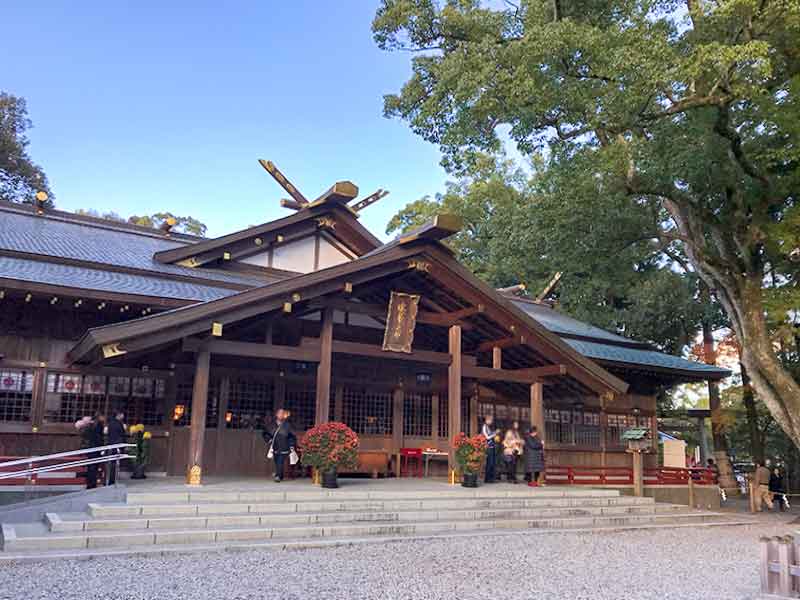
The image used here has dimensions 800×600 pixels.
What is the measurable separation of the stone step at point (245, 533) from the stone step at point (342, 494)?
77 cm

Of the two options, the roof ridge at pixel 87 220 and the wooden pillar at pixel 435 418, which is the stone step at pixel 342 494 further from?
the roof ridge at pixel 87 220

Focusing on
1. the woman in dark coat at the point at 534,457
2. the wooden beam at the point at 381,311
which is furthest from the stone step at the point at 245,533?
the wooden beam at the point at 381,311

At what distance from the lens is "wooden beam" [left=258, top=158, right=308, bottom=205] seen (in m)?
18.1

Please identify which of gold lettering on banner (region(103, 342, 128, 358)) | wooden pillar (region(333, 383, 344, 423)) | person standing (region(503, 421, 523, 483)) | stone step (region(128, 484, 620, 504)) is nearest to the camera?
stone step (region(128, 484, 620, 504))

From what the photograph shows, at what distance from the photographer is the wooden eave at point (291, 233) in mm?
16469

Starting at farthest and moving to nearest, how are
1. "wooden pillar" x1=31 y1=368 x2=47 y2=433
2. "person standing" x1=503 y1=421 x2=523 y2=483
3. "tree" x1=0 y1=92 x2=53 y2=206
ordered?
"tree" x1=0 y1=92 x2=53 y2=206, "person standing" x1=503 y1=421 x2=523 y2=483, "wooden pillar" x1=31 y1=368 x2=47 y2=433

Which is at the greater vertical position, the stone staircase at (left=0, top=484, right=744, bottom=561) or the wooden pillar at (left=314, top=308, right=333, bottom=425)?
the wooden pillar at (left=314, top=308, right=333, bottom=425)

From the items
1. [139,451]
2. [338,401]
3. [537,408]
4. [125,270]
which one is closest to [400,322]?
[338,401]

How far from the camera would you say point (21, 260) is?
13453 millimetres

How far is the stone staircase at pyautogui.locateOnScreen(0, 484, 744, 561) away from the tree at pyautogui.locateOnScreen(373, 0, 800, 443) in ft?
25.2

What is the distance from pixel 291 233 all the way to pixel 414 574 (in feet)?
37.8

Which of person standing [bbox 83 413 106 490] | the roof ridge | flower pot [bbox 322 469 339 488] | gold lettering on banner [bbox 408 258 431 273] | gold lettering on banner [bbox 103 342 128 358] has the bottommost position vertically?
flower pot [bbox 322 469 339 488]

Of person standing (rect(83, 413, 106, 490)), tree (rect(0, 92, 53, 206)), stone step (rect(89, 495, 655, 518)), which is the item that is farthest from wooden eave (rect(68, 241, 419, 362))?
tree (rect(0, 92, 53, 206))

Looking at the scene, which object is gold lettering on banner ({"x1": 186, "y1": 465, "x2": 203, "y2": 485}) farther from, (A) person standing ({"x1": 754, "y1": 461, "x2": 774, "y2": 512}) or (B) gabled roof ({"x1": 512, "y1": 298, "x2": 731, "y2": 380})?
(A) person standing ({"x1": 754, "y1": 461, "x2": 774, "y2": 512})
